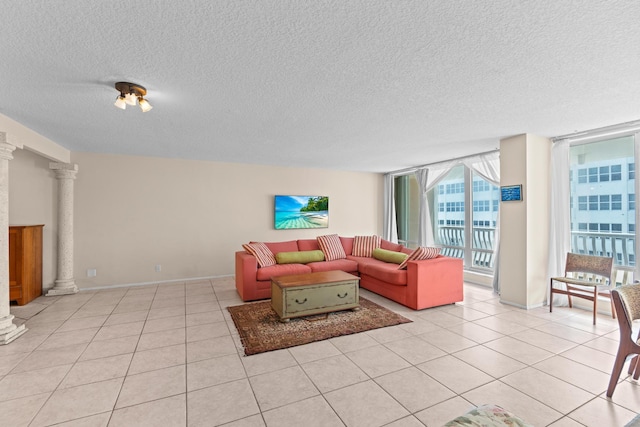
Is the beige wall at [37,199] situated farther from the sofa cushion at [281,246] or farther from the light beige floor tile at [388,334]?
the light beige floor tile at [388,334]

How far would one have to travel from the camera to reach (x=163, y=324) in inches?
128

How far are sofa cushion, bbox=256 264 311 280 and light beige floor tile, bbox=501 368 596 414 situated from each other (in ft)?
9.65

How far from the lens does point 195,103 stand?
105 inches

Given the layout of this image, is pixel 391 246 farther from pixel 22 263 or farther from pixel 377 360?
pixel 22 263

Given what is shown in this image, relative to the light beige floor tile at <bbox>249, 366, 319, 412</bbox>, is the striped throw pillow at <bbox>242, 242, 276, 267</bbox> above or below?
above

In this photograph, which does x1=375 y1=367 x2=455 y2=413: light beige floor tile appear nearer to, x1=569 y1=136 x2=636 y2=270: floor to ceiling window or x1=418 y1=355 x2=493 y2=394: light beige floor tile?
x1=418 y1=355 x2=493 y2=394: light beige floor tile

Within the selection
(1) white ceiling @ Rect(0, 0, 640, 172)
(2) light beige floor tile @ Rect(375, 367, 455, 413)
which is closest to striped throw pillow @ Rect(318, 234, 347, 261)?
(1) white ceiling @ Rect(0, 0, 640, 172)

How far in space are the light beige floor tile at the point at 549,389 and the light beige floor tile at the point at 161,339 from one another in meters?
3.00

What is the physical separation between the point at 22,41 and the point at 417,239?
6.61 metres

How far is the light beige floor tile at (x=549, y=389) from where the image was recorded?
1901 millimetres

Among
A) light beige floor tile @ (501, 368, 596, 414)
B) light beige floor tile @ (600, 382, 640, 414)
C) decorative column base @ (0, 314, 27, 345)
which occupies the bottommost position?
light beige floor tile @ (600, 382, 640, 414)

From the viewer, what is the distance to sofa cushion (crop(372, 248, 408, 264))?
4.55 metres

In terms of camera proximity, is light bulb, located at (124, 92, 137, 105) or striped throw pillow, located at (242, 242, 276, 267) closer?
light bulb, located at (124, 92, 137, 105)

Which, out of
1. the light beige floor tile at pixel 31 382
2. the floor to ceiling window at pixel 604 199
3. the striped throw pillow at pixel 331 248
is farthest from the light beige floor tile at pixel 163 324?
the floor to ceiling window at pixel 604 199
